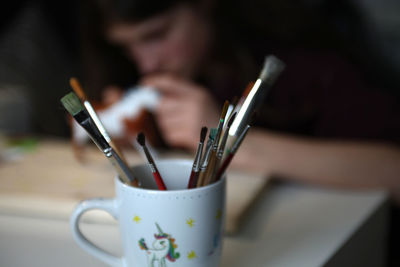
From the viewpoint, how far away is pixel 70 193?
21.1 inches

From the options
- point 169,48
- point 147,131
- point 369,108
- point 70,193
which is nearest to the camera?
point 70,193

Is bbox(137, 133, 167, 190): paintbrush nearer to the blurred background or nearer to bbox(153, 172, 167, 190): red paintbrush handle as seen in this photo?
bbox(153, 172, 167, 190): red paintbrush handle

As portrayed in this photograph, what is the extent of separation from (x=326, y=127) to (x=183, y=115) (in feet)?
1.02

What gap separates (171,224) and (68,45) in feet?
3.45

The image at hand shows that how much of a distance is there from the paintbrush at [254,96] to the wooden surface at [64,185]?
169 mm

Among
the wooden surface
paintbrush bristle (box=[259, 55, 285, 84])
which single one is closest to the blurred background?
the wooden surface

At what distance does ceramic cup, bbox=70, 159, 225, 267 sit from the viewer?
1.04ft

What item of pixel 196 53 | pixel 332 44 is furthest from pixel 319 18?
pixel 196 53

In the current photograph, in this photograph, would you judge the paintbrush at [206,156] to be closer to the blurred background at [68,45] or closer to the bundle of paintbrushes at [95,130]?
the bundle of paintbrushes at [95,130]

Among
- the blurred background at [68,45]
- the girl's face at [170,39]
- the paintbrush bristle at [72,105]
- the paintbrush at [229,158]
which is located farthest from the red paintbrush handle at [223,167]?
→ the blurred background at [68,45]

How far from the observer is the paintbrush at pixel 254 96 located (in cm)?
32

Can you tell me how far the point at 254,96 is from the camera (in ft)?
1.05

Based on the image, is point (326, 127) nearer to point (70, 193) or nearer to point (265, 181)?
point (265, 181)

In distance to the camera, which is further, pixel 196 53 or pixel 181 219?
pixel 196 53
